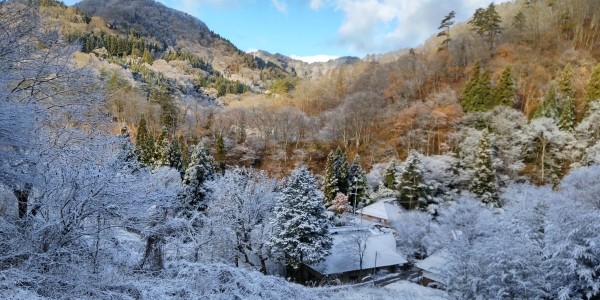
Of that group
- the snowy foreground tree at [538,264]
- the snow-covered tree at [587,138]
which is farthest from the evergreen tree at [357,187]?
the snowy foreground tree at [538,264]

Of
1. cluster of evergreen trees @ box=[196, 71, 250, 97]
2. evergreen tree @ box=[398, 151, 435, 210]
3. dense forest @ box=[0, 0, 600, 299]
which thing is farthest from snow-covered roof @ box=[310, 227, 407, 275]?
cluster of evergreen trees @ box=[196, 71, 250, 97]

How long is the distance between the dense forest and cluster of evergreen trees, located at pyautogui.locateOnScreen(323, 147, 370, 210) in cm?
22

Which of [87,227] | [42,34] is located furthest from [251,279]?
[42,34]

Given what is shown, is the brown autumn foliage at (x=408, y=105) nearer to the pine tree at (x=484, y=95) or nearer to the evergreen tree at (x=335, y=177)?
the pine tree at (x=484, y=95)

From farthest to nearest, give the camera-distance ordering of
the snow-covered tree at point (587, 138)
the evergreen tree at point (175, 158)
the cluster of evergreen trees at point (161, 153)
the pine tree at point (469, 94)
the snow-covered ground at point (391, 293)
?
the pine tree at point (469, 94) → the evergreen tree at point (175, 158) → the cluster of evergreen trees at point (161, 153) → the snow-covered tree at point (587, 138) → the snow-covered ground at point (391, 293)

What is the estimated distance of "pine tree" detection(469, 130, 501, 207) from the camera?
29344 mm

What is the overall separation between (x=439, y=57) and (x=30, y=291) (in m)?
58.4

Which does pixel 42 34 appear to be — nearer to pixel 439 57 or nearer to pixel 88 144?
pixel 88 144

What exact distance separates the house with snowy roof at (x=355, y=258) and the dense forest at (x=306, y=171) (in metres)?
0.47

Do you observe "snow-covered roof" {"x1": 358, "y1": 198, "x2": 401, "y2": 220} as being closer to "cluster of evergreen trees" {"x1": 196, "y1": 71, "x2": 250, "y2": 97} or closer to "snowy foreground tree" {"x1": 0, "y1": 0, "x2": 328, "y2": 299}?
"snowy foreground tree" {"x1": 0, "y1": 0, "x2": 328, "y2": 299}

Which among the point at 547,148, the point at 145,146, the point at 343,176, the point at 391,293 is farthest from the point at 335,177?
the point at 547,148

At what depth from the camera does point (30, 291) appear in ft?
16.9

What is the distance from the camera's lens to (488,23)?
2212 inches

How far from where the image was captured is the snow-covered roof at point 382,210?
31.9m
